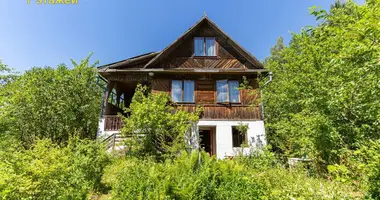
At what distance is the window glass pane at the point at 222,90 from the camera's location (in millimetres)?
13352

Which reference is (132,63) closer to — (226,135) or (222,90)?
(222,90)

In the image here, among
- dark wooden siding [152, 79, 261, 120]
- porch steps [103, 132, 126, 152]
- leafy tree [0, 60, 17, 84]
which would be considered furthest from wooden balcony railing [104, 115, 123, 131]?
leafy tree [0, 60, 17, 84]

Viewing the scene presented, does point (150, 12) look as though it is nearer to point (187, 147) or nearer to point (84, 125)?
point (187, 147)

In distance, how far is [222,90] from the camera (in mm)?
13516

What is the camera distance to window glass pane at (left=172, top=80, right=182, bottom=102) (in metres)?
13.3

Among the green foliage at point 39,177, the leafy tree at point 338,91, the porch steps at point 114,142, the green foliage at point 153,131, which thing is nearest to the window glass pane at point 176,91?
the green foliage at point 153,131

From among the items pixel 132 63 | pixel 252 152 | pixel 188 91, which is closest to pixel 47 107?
pixel 132 63

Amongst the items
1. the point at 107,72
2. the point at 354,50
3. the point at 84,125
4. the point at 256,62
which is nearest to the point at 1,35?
the point at 107,72

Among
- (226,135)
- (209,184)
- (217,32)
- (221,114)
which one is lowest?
(209,184)

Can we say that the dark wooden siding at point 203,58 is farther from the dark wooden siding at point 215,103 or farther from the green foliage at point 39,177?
the green foliage at point 39,177

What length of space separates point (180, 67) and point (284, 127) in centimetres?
769

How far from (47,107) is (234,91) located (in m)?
14.3

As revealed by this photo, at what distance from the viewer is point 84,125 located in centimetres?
1691

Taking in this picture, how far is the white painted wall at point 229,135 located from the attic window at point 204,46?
4978 mm
